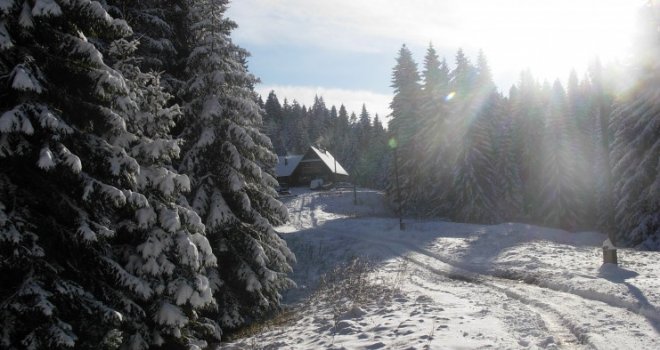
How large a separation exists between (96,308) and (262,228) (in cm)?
771

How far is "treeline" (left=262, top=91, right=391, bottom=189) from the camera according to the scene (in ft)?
282

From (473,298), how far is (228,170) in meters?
8.62

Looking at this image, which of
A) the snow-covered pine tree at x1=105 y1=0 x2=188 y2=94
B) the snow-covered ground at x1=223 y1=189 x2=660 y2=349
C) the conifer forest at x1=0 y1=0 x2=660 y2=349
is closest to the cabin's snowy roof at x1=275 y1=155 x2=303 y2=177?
the snow-covered ground at x1=223 y1=189 x2=660 y2=349

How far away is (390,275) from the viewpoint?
18312 mm

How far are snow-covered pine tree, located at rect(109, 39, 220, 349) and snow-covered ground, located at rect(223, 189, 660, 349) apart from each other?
94.4 inches

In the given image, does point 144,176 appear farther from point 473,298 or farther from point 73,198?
point 473,298

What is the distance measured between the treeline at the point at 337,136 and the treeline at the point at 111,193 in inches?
2055

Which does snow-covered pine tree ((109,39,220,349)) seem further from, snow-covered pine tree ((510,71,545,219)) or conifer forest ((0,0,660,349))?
snow-covered pine tree ((510,71,545,219))

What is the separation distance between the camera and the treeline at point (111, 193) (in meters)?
7.52

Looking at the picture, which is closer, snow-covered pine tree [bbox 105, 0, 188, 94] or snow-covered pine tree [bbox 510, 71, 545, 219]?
snow-covered pine tree [bbox 105, 0, 188, 94]

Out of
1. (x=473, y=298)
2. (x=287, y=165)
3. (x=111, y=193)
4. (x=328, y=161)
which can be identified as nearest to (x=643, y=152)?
(x=473, y=298)

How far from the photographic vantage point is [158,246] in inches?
407

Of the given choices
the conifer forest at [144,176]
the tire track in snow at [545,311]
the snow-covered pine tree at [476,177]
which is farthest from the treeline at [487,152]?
the tire track in snow at [545,311]

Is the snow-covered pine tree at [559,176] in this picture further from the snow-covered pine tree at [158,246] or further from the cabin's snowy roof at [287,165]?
the cabin's snowy roof at [287,165]
